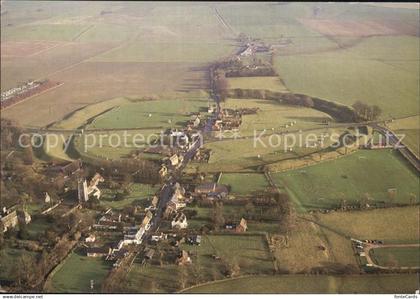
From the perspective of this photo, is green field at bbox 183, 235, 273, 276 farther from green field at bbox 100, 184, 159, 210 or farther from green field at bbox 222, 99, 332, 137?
green field at bbox 222, 99, 332, 137

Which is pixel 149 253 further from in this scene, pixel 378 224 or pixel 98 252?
pixel 378 224

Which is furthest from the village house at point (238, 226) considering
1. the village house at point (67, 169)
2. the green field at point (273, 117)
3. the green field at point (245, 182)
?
the green field at point (273, 117)

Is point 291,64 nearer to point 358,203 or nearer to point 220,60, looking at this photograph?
point 220,60

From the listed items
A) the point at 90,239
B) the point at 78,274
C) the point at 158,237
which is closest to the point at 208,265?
the point at 158,237

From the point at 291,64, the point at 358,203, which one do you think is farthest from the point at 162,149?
the point at 291,64

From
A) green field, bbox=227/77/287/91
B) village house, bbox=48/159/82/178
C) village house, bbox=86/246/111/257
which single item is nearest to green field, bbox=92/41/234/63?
green field, bbox=227/77/287/91
